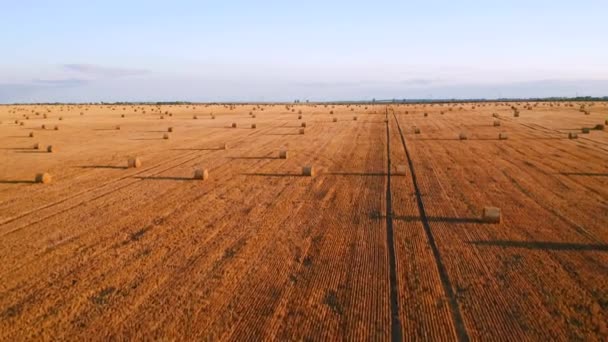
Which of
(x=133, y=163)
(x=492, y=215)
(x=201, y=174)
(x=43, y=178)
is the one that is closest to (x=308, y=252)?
(x=492, y=215)

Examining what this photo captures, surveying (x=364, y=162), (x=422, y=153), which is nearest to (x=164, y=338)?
(x=364, y=162)

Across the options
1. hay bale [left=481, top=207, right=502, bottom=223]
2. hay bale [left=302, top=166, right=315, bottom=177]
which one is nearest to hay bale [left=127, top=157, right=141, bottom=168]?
hay bale [left=302, top=166, right=315, bottom=177]

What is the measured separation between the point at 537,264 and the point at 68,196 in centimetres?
1298

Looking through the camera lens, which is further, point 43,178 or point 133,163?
point 133,163

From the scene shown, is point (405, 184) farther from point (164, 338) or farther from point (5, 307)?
point (5, 307)

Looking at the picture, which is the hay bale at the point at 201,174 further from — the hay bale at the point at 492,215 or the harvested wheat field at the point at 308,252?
the hay bale at the point at 492,215

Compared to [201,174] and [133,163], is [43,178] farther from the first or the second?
[201,174]

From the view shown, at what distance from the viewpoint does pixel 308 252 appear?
8727 millimetres

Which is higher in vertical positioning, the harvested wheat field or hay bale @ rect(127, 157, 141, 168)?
hay bale @ rect(127, 157, 141, 168)

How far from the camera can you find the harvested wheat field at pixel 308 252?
6145 millimetres

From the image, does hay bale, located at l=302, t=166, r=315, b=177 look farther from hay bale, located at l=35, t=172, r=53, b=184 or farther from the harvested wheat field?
hay bale, located at l=35, t=172, r=53, b=184

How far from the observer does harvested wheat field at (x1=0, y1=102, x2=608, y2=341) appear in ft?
20.2

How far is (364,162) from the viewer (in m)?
18.8

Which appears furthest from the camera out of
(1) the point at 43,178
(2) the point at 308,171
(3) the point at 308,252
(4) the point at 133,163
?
(4) the point at 133,163
